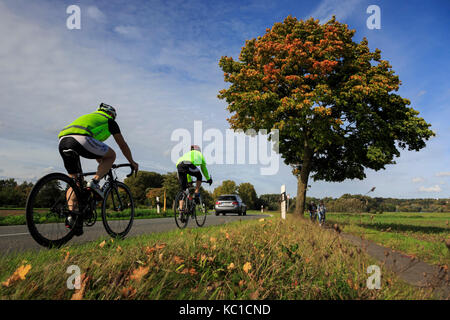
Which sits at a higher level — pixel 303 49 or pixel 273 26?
pixel 273 26

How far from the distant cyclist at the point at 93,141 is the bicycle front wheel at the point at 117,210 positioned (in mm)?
354

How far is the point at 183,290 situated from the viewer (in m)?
2.00

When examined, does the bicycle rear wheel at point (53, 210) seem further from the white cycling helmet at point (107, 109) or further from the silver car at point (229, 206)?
the silver car at point (229, 206)

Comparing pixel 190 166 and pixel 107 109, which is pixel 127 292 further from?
pixel 190 166

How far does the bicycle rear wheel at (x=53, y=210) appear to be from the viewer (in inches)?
122

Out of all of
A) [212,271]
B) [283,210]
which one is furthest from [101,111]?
[283,210]

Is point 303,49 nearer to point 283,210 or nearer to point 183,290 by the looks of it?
point 283,210

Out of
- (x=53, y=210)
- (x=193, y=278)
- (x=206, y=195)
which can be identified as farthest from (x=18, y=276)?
(x=206, y=195)

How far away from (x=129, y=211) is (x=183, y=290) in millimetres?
3166

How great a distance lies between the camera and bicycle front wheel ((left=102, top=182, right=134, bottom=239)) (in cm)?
422

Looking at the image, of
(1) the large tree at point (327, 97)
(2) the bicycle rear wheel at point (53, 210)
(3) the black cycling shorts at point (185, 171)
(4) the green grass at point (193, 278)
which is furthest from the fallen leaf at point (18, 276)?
(1) the large tree at point (327, 97)

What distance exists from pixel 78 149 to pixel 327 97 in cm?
1210

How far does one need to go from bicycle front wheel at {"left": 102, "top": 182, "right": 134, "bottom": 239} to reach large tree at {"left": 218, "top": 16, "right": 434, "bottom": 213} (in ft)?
31.8
